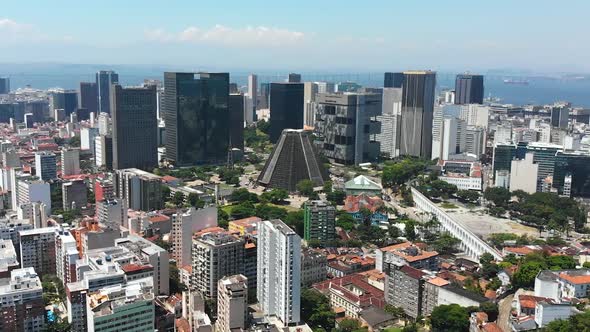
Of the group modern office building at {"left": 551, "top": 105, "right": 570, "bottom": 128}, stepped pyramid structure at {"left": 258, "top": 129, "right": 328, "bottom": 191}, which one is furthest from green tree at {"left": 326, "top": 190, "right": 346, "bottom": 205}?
modern office building at {"left": 551, "top": 105, "right": 570, "bottom": 128}

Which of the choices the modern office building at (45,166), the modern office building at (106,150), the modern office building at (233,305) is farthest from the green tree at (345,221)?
the modern office building at (106,150)

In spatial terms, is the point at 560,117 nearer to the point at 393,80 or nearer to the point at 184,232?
the point at 393,80

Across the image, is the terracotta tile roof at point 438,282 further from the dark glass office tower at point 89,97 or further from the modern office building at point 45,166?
the dark glass office tower at point 89,97

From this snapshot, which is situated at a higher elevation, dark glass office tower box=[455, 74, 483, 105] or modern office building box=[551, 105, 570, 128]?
dark glass office tower box=[455, 74, 483, 105]

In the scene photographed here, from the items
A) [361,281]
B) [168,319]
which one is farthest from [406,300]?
[168,319]

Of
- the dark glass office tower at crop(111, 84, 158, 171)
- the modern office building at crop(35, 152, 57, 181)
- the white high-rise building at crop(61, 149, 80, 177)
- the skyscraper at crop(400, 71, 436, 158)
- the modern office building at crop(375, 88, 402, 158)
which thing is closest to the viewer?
the modern office building at crop(35, 152, 57, 181)

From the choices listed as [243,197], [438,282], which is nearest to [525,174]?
[243,197]

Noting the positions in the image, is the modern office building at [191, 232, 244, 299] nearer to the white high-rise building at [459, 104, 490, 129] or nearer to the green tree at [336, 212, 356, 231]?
the green tree at [336, 212, 356, 231]
